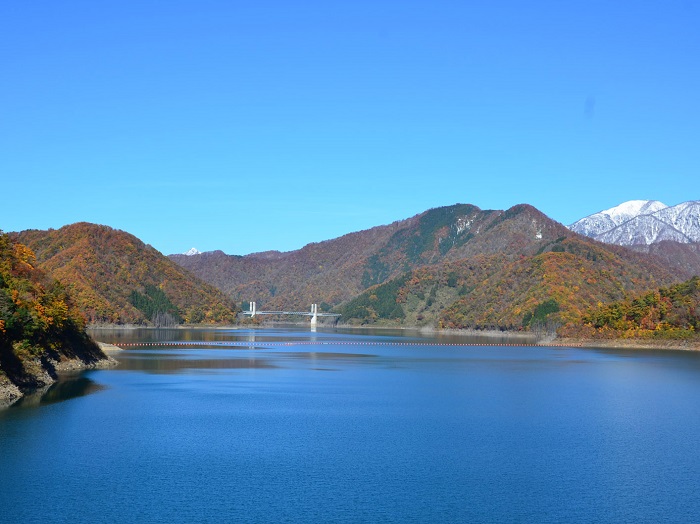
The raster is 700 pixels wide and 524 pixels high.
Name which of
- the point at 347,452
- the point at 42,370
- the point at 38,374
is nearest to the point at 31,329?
the point at 38,374

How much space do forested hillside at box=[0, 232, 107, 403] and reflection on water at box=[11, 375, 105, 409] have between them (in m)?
0.93

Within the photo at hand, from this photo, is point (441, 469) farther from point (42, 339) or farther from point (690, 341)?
point (690, 341)

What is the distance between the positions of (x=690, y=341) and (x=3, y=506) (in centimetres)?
13228

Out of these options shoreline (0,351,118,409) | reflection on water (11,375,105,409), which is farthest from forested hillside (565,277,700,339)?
reflection on water (11,375,105,409)

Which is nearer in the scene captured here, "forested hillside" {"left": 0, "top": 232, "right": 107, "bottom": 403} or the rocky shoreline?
the rocky shoreline

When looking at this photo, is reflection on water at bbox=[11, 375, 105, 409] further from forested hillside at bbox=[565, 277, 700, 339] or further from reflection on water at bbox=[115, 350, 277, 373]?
forested hillside at bbox=[565, 277, 700, 339]

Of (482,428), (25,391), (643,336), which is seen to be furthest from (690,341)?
(25,391)

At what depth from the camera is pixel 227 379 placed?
74062mm

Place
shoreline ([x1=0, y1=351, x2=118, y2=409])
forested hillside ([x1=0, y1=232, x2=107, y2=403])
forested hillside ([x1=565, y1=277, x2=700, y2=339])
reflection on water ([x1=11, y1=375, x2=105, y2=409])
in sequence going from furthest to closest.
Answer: forested hillside ([x1=565, y1=277, x2=700, y2=339]) → forested hillside ([x1=0, y1=232, x2=107, y2=403]) → shoreline ([x1=0, y1=351, x2=118, y2=409]) → reflection on water ([x1=11, y1=375, x2=105, y2=409])

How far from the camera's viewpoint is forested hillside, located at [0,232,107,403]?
54406 mm

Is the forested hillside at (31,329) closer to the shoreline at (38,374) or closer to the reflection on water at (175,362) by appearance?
the shoreline at (38,374)

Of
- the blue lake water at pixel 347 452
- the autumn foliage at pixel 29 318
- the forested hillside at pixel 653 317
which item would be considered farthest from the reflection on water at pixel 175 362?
the forested hillside at pixel 653 317

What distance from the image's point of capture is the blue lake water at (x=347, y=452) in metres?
28.9

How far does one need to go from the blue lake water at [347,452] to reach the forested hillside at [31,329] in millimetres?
2902
